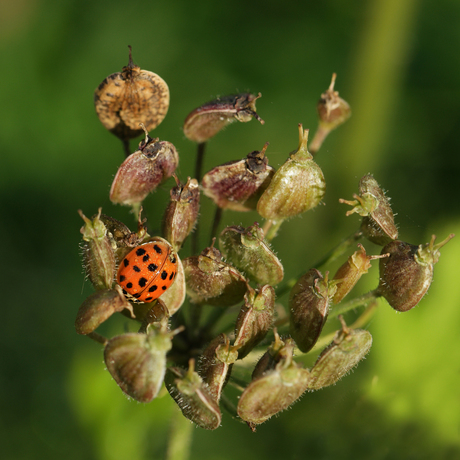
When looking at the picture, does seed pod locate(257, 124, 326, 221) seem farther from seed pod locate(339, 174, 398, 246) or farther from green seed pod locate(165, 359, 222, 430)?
green seed pod locate(165, 359, 222, 430)

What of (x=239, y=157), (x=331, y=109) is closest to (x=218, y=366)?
(x=331, y=109)

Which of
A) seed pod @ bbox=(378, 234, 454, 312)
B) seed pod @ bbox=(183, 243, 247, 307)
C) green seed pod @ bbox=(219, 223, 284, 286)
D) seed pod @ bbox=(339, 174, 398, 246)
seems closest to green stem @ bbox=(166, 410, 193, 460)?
seed pod @ bbox=(183, 243, 247, 307)

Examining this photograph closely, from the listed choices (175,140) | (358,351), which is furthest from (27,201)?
(358,351)

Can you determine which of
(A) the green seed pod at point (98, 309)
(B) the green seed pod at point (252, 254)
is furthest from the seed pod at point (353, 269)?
(A) the green seed pod at point (98, 309)

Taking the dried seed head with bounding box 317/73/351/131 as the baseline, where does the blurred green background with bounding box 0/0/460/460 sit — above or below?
below

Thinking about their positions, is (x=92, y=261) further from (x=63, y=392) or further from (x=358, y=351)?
(x=63, y=392)

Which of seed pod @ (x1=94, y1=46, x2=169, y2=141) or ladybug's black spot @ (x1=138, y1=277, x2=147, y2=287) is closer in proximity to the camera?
ladybug's black spot @ (x1=138, y1=277, x2=147, y2=287)

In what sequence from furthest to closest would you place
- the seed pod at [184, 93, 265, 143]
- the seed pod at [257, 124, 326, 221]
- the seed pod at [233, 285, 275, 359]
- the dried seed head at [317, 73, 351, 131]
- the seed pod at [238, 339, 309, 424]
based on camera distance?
1. the dried seed head at [317, 73, 351, 131]
2. the seed pod at [184, 93, 265, 143]
3. the seed pod at [257, 124, 326, 221]
4. the seed pod at [233, 285, 275, 359]
5. the seed pod at [238, 339, 309, 424]
